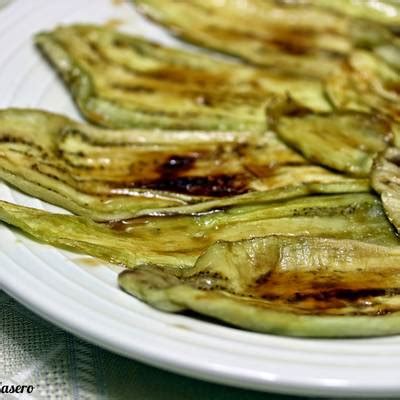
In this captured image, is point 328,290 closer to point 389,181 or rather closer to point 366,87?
point 389,181


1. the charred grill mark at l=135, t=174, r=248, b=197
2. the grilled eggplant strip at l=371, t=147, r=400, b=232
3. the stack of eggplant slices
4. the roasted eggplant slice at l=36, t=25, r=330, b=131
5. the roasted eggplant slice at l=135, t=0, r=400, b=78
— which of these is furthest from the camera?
the roasted eggplant slice at l=135, t=0, r=400, b=78

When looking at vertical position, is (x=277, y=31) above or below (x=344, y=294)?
above

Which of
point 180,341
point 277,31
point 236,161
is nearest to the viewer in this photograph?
point 180,341

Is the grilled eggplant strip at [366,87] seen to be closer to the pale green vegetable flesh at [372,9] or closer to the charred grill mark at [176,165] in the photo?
the pale green vegetable flesh at [372,9]

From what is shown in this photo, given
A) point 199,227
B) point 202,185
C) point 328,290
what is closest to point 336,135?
point 202,185

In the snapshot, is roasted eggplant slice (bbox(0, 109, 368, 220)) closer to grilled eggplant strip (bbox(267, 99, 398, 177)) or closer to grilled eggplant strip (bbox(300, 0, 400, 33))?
grilled eggplant strip (bbox(267, 99, 398, 177))

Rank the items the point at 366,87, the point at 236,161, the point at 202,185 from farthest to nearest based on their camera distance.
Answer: the point at 366,87, the point at 236,161, the point at 202,185

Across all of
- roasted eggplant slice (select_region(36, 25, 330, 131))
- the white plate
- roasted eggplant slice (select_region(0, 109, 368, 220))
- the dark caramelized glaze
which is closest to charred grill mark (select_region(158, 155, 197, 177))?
roasted eggplant slice (select_region(0, 109, 368, 220))

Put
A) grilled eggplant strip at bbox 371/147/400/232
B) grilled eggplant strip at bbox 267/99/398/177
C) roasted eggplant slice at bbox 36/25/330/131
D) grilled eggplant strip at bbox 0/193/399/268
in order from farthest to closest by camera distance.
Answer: roasted eggplant slice at bbox 36/25/330/131 < grilled eggplant strip at bbox 267/99/398/177 < grilled eggplant strip at bbox 371/147/400/232 < grilled eggplant strip at bbox 0/193/399/268

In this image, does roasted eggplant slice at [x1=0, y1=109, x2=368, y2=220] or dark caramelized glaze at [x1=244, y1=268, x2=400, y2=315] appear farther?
roasted eggplant slice at [x1=0, y1=109, x2=368, y2=220]
